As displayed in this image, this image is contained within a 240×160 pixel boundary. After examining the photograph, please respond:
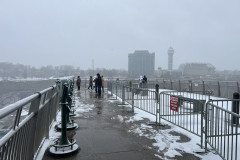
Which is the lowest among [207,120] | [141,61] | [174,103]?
[207,120]

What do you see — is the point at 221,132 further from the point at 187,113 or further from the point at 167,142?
the point at 187,113

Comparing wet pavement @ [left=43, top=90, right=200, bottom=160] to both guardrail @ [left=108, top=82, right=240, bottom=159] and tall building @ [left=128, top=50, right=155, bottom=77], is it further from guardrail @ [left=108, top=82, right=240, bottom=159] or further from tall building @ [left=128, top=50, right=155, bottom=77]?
tall building @ [left=128, top=50, right=155, bottom=77]

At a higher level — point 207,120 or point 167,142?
point 207,120

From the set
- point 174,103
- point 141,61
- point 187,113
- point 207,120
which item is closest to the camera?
point 207,120

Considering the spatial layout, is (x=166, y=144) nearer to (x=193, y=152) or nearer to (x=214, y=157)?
(x=193, y=152)

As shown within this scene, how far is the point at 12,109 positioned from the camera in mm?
2494

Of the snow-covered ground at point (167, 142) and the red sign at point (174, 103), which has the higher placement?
the red sign at point (174, 103)

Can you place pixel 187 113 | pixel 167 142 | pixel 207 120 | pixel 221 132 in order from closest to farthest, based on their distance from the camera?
pixel 221 132 < pixel 207 120 < pixel 167 142 < pixel 187 113

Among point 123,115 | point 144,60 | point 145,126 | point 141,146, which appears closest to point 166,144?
point 141,146

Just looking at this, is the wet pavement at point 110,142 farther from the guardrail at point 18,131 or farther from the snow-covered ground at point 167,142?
the guardrail at point 18,131

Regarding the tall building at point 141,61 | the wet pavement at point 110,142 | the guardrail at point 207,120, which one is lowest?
the wet pavement at point 110,142

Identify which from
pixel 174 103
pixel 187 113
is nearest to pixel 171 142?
pixel 174 103

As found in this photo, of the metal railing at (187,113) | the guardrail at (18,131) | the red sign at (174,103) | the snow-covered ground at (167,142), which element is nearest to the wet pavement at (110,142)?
the snow-covered ground at (167,142)

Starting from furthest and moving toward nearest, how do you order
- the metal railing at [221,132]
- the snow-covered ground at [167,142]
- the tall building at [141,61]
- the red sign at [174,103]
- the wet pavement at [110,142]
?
the tall building at [141,61] → the red sign at [174,103] → the snow-covered ground at [167,142] → the wet pavement at [110,142] → the metal railing at [221,132]
